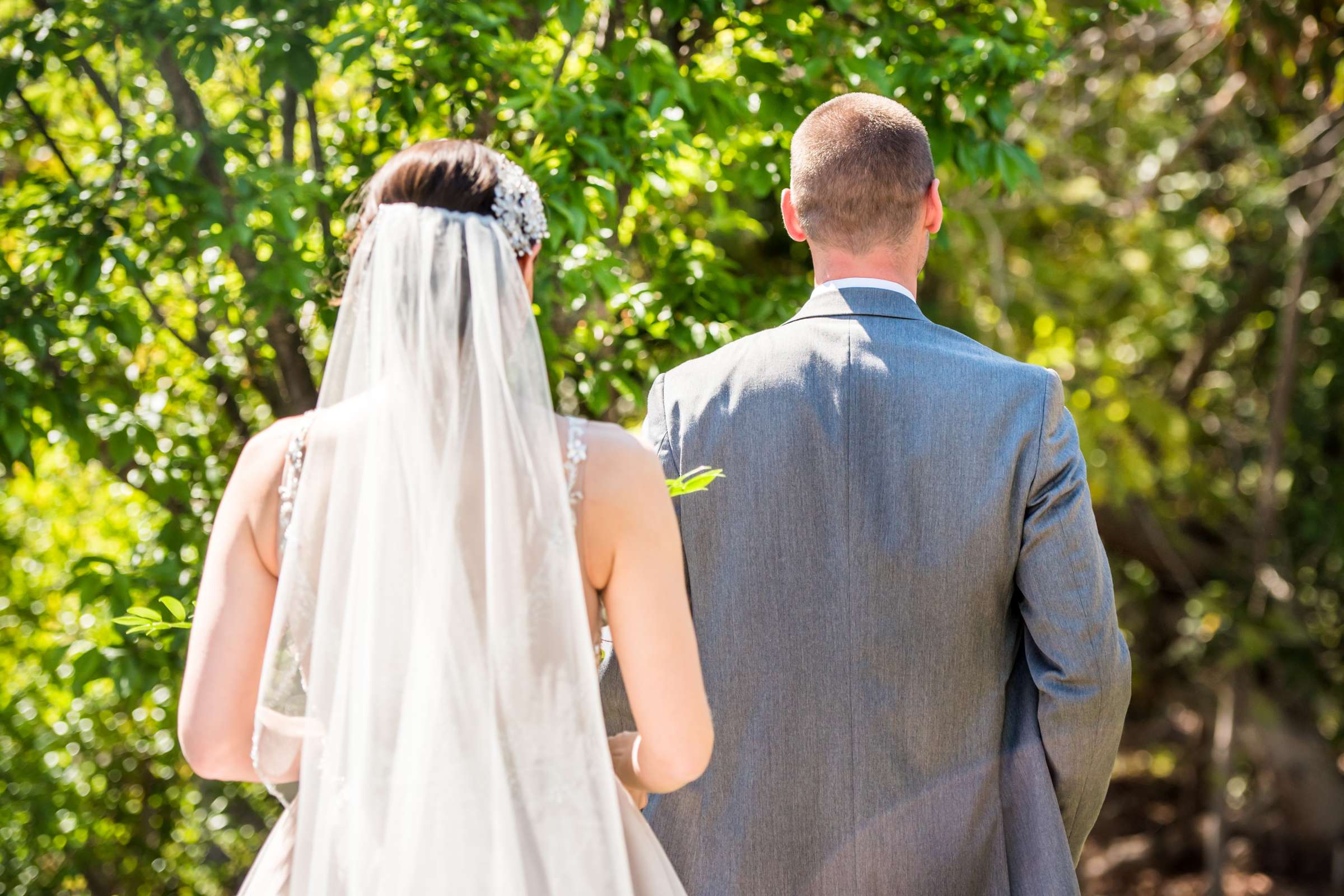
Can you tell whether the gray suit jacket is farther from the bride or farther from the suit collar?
the bride

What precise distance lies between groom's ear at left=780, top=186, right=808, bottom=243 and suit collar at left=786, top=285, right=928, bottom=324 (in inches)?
5.2

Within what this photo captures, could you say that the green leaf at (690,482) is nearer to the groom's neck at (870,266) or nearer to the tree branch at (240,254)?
the groom's neck at (870,266)

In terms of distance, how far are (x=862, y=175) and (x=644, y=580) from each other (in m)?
0.92

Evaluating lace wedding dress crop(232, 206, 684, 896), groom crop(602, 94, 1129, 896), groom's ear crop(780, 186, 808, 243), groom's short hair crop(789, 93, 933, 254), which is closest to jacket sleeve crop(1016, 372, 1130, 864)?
groom crop(602, 94, 1129, 896)

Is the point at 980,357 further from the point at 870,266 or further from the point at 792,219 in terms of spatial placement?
the point at 792,219

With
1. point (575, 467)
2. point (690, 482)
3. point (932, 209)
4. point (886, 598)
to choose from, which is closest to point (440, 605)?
point (575, 467)

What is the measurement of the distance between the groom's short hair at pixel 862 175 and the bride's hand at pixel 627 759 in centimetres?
97

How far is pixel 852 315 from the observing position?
6.90ft

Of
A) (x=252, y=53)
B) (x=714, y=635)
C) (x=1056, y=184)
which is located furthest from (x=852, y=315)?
(x=1056, y=184)

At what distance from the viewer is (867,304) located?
2.10 meters

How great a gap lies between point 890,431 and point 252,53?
197 cm

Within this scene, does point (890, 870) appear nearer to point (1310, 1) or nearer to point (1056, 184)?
point (1310, 1)

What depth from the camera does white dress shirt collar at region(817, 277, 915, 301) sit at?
2.11 meters

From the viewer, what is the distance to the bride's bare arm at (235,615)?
1537mm
